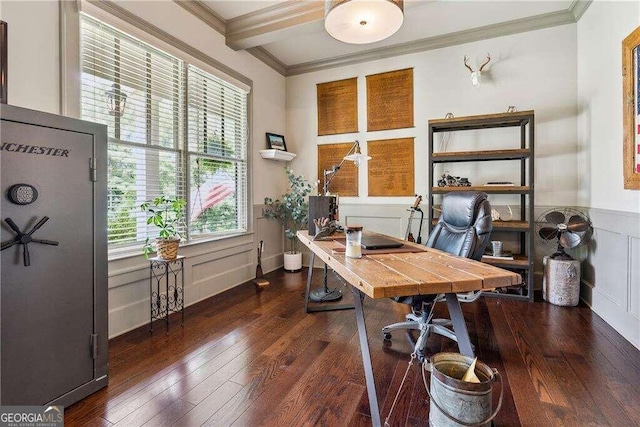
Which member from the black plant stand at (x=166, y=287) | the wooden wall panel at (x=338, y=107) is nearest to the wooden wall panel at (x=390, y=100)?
the wooden wall panel at (x=338, y=107)

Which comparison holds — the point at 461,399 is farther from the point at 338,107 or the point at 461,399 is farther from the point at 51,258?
the point at 338,107

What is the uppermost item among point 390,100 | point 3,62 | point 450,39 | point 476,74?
point 450,39

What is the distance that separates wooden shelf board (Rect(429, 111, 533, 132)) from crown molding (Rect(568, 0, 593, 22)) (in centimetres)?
110

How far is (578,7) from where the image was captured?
9.93 ft

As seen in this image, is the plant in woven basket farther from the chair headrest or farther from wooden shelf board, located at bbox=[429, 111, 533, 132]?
the chair headrest

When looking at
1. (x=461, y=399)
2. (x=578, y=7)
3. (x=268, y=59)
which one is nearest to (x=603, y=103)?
(x=578, y=7)

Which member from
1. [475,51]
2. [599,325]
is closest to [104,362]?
[599,325]

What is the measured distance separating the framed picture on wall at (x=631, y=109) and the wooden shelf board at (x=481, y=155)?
2.69ft

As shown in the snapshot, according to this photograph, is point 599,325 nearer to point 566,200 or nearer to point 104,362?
point 566,200

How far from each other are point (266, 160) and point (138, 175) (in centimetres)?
182

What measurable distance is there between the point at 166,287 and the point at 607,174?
3.86 meters

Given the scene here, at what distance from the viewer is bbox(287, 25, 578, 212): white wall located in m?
3.28

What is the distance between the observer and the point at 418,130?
3863 millimetres

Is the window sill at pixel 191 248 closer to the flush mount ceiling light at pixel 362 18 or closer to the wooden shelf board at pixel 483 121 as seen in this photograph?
the flush mount ceiling light at pixel 362 18
